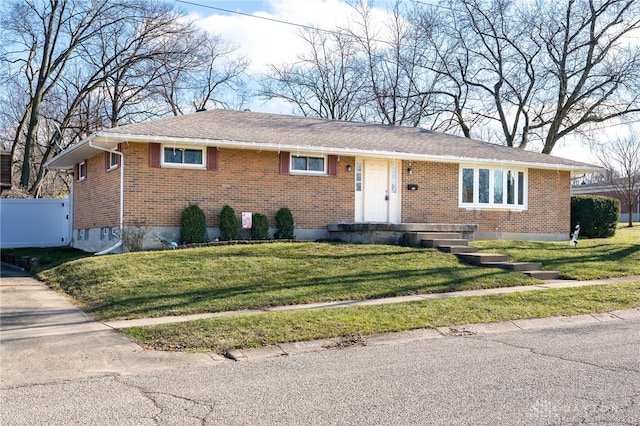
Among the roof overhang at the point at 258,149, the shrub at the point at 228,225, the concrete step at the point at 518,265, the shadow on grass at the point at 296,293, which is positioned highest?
the roof overhang at the point at 258,149

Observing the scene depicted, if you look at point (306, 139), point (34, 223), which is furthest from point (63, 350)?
point (34, 223)

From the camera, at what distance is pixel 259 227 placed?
17.7 m

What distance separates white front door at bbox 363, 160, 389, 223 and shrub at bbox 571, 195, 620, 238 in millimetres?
8616

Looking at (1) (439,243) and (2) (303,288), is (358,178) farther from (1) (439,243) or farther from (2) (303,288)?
(2) (303,288)

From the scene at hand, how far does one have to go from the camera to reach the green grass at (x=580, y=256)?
49.4 ft

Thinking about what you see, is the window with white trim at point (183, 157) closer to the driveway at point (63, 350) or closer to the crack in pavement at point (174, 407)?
the driveway at point (63, 350)

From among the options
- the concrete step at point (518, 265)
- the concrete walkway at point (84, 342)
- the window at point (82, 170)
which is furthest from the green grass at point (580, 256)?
the window at point (82, 170)

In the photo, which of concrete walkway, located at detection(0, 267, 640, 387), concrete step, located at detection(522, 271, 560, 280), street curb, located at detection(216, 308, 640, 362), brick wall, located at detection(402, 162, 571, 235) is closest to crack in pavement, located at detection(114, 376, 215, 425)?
concrete walkway, located at detection(0, 267, 640, 387)

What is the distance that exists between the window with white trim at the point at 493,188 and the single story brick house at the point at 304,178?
0.03 meters

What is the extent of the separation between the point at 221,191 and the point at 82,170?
283 inches

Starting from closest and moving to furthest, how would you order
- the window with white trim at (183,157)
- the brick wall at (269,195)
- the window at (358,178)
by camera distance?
the brick wall at (269,195)
the window with white trim at (183,157)
the window at (358,178)

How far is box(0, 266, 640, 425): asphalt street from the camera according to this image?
5434 millimetres

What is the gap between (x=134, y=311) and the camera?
34.2ft

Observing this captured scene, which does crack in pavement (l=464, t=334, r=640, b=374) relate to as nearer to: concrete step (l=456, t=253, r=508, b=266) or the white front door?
concrete step (l=456, t=253, r=508, b=266)
